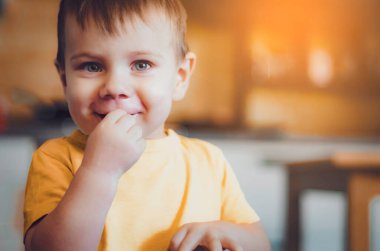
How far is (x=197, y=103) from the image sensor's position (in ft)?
7.56

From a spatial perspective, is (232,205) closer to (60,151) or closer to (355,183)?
(60,151)

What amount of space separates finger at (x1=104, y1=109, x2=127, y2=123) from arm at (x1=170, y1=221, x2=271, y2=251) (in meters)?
0.14

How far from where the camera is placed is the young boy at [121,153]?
54 centimetres

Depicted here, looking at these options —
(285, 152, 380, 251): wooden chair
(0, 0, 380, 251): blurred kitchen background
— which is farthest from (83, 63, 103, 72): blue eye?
(0, 0, 380, 251): blurred kitchen background

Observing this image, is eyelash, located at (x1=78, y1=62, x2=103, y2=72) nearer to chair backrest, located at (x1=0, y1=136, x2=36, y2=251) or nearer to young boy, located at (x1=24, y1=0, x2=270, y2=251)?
young boy, located at (x1=24, y1=0, x2=270, y2=251)

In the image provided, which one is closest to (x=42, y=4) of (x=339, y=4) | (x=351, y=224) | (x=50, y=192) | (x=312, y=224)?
(x=339, y=4)

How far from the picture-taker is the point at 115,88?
0.57 metres

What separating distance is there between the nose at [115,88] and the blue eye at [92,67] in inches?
0.9

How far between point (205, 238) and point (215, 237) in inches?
0.4

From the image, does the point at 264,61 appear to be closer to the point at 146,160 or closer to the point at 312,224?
the point at 312,224

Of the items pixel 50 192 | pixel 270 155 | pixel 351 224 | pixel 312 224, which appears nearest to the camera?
pixel 50 192

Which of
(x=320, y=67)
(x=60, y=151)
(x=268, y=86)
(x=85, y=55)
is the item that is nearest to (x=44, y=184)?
(x=60, y=151)

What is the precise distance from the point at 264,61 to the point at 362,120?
0.53 metres

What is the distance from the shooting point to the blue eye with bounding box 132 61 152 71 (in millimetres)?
598
